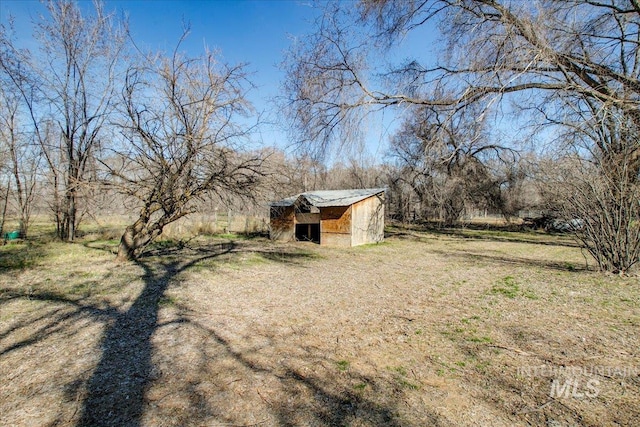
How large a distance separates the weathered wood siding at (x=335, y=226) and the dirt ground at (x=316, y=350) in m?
6.55

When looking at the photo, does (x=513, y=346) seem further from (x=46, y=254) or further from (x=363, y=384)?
(x=46, y=254)

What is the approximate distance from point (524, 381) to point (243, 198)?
752 cm

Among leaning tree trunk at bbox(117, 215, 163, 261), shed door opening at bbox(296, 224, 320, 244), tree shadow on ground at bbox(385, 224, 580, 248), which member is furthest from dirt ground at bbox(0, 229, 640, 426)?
tree shadow on ground at bbox(385, 224, 580, 248)

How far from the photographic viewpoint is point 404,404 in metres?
2.60

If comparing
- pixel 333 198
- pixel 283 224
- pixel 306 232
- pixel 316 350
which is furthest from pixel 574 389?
pixel 306 232

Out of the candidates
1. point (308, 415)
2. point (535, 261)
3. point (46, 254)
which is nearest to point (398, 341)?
point (308, 415)

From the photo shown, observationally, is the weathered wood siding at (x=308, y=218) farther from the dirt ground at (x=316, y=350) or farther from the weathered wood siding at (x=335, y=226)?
the dirt ground at (x=316, y=350)

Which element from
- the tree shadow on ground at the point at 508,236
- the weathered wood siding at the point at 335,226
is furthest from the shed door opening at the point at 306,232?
the tree shadow on ground at the point at 508,236

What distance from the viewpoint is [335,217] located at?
14219 mm

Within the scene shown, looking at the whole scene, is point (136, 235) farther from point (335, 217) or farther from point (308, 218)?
point (308, 218)

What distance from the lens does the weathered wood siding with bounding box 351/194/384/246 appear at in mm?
14047

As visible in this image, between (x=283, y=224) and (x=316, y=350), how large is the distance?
12.7 metres

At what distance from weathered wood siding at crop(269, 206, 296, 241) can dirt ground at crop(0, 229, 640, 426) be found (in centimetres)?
853

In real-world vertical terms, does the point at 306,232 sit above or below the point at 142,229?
below
